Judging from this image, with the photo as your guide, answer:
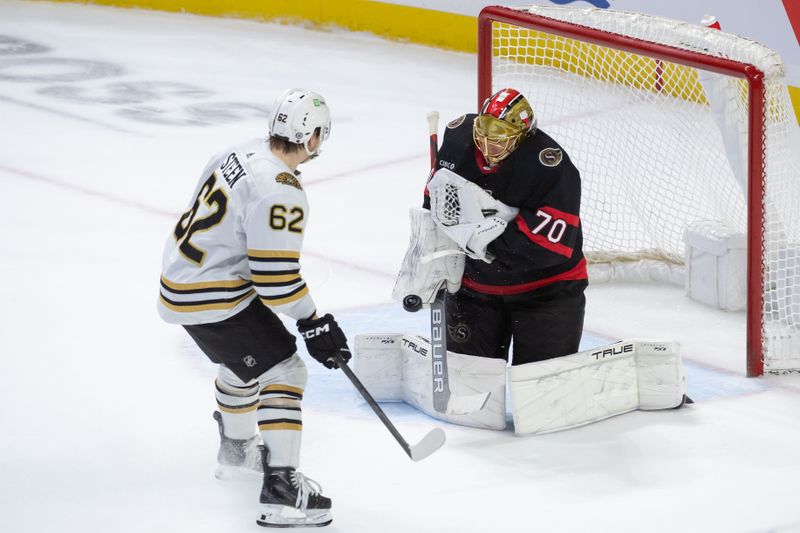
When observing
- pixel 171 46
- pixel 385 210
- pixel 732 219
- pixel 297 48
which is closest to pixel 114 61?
pixel 171 46

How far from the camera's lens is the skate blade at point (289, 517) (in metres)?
3.04

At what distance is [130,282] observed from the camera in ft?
15.8

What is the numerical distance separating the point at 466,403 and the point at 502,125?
74 cm

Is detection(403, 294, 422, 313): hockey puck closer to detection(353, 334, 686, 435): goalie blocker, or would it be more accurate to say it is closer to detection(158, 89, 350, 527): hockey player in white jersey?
detection(353, 334, 686, 435): goalie blocker

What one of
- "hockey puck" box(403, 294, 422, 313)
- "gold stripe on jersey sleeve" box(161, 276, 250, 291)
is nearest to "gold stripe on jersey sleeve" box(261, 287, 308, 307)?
"gold stripe on jersey sleeve" box(161, 276, 250, 291)

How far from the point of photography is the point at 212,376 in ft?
13.0

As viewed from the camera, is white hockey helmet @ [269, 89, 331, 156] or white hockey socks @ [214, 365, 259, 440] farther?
white hockey socks @ [214, 365, 259, 440]

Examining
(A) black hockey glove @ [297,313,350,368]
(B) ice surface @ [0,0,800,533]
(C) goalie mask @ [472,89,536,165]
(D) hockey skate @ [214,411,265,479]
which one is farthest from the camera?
(C) goalie mask @ [472,89,536,165]

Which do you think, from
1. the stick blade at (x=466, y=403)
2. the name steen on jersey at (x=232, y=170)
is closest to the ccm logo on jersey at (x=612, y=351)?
the stick blade at (x=466, y=403)

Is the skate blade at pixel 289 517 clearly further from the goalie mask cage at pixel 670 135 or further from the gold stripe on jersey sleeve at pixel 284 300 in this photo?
the goalie mask cage at pixel 670 135

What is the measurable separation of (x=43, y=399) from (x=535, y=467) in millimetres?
1394

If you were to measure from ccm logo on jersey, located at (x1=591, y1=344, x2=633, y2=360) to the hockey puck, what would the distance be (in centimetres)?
49

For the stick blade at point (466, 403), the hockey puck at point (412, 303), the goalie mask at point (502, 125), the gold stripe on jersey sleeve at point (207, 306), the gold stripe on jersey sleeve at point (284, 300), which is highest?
the goalie mask at point (502, 125)

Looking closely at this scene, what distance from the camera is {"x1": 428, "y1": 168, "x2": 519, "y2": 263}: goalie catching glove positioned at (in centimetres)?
350
